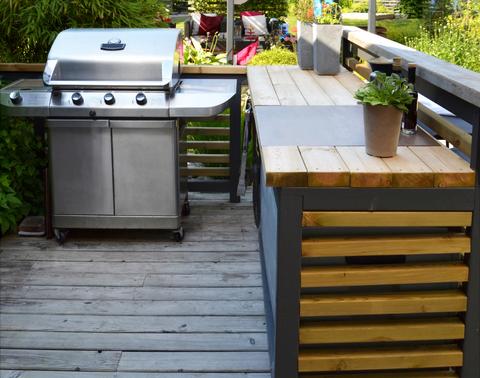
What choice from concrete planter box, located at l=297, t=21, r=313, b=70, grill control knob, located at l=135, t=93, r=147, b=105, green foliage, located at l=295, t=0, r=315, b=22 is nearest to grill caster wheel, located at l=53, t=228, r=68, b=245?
grill control knob, located at l=135, t=93, r=147, b=105

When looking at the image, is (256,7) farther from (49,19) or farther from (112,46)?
(112,46)

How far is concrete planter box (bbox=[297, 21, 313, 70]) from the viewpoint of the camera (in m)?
3.13

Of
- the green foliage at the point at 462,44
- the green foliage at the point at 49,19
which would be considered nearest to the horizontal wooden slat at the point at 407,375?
the green foliage at the point at 49,19

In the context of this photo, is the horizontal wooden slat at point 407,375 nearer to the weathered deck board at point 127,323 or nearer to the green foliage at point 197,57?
the weathered deck board at point 127,323

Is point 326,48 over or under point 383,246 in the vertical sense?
over

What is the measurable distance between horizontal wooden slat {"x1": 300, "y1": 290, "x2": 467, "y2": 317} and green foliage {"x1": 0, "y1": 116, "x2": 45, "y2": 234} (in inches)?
76.5

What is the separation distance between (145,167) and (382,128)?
1785mm

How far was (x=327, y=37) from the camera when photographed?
2.98 m

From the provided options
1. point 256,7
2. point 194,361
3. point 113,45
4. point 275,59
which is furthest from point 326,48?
point 256,7

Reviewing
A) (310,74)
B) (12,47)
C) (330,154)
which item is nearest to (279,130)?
(330,154)

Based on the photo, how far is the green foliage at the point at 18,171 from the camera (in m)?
3.09

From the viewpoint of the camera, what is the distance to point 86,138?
10.0 feet

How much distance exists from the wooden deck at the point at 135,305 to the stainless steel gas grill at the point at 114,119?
211 millimetres

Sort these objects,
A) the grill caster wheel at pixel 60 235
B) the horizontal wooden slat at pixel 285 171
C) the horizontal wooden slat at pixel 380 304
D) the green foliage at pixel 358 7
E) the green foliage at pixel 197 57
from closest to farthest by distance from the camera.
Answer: the horizontal wooden slat at pixel 285 171 → the horizontal wooden slat at pixel 380 304 → the grill caster wheel at pixel 60 235 → the green foliage at pixel 197 57 → the green foliage at pixel 358 7
